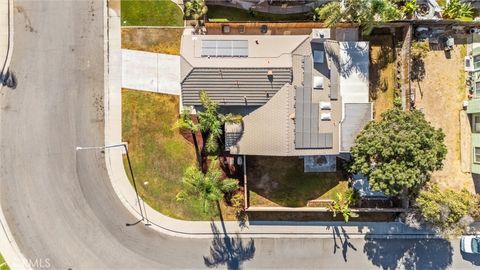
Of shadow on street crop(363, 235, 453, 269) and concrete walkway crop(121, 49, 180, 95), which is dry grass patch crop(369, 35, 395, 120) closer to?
shadow on street crop(363, 235, 453, 269)

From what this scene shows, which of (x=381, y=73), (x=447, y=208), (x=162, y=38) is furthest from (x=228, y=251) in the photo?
(x=381, y=73)

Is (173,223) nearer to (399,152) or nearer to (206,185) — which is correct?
(206,185)

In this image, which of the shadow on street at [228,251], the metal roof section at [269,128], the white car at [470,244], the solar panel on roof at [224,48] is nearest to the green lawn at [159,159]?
the shadow on street at [228,251]

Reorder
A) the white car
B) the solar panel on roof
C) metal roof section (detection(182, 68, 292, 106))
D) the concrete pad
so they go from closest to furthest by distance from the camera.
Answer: metal roof section (detection(182, 68, 292, 106))
the solar panel on roof
the white car
the concrete pad

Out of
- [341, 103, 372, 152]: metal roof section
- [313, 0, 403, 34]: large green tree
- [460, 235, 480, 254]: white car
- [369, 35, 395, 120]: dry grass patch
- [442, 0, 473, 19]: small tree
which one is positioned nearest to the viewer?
[313, 0, 403, 34]: large green tree

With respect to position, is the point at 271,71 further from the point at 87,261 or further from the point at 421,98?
the point at 87,261

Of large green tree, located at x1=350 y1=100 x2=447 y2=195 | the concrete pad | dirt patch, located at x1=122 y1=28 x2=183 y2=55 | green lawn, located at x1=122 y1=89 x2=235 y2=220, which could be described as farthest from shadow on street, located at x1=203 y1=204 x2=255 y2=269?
the concrete pad
